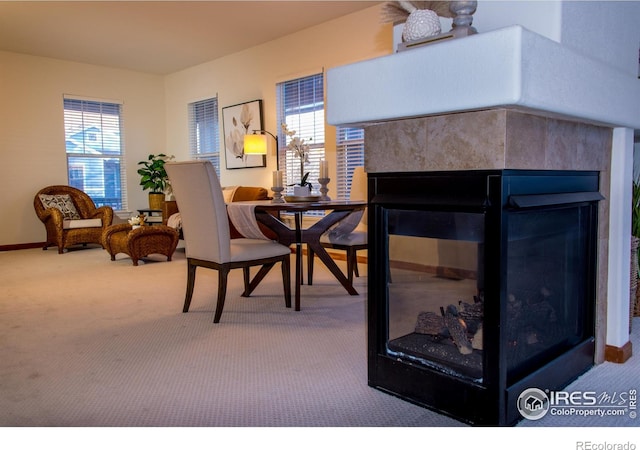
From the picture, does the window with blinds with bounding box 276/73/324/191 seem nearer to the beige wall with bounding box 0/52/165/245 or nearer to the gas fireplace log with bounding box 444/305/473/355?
the beige wall with bounding box 0/52/165/245

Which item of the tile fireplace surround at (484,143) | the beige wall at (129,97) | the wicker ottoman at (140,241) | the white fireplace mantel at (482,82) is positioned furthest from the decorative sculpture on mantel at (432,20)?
the wicker ottoman at (140,241)

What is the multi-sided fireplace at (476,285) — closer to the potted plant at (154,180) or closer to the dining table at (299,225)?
the dining table at (299,225)

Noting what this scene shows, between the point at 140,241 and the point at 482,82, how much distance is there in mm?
4609

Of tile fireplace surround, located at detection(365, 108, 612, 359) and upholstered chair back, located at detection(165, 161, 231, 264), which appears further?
upholstered chair back, located at detection(165, 161, 231, 264)

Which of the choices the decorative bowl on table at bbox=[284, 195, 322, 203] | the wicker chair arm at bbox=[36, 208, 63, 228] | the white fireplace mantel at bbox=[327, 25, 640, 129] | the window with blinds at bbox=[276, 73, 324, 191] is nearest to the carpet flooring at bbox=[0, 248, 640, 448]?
the decorative bowl on table at bbox=[284, 195, 322, 203]

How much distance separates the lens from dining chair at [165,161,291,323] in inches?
116

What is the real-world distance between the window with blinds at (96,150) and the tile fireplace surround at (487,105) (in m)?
6.65

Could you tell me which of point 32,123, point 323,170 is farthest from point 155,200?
point 323,170

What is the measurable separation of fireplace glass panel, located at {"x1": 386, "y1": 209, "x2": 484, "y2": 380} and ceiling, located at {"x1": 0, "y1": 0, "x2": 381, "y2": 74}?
387 cm

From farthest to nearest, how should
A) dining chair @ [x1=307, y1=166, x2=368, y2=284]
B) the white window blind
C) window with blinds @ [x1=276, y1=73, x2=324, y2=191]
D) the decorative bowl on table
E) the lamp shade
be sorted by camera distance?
window with blinds @ [x1=276, y1=73, x2=324, y2=191], the lamp shade, the white window blind, dining chair @ [x1=307, y1=166, x2=368, y2=284], the decorative bowl on table

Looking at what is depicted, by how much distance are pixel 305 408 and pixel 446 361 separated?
56 cm

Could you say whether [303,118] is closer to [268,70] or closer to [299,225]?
[268,70]
